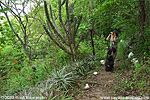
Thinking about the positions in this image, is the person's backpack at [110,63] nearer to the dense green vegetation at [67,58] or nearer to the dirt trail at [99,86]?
the dirt trail at [99,86]

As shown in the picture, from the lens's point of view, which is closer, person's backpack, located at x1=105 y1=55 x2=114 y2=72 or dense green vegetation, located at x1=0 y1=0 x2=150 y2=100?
dense green vegetation, located at x1=0 y1=0 x2=150 y2=100

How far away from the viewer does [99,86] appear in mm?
3557

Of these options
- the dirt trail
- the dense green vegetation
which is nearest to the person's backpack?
the dirt trail

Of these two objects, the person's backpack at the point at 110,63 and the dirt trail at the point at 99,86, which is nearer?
the dirt trail at the point at 99,86

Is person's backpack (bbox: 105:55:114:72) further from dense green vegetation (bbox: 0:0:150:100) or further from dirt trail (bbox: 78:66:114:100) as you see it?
dense green vegetation (bbox: 0:0:150:100)

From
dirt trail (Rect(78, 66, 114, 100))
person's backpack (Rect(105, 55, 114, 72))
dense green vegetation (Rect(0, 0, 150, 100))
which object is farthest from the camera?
person's backpack (Rect(105, 55, 114, 72))

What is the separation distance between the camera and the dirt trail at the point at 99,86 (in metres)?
3.10

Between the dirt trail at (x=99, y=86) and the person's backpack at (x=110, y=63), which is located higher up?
the person's backpack at (x=110, y=63)

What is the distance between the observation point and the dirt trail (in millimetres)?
3096

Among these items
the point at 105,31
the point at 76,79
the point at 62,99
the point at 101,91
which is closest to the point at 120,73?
the point at 101,91

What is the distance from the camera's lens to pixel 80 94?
129 inches

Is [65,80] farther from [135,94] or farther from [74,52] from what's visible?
[135,94]

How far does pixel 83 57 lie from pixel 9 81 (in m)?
3.04

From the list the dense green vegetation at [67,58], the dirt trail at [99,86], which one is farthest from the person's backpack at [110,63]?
the dense green vegetation at [67,58]
